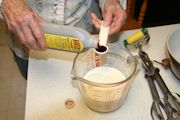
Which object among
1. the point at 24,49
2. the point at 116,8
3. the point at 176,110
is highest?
the point at 116,8

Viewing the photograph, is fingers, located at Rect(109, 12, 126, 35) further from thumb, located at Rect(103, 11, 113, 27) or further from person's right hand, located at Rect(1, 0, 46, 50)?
person's right hand, located at Rect(1, 0, 46, 50)

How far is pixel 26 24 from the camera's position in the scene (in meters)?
0.66

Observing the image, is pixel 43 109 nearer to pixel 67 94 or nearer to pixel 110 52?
pixel 67 94

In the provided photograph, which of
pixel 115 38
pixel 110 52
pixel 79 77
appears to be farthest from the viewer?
pixel 115 38

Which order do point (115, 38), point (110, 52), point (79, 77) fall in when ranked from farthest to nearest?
point (115, 38) → point (110, 52) → point (79, 77)

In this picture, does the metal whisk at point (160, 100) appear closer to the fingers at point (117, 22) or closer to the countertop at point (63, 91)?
the countertop at point (63, 91)

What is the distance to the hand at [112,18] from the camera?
739 millimetres

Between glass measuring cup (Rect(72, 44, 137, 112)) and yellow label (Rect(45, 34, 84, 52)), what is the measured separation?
2cm

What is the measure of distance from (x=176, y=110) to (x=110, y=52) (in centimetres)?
22

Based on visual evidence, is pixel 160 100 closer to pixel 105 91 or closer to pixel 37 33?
pixel 105 91

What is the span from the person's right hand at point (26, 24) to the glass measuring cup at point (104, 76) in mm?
107

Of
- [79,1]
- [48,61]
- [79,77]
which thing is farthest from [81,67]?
[79,1]

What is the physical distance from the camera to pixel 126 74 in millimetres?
670

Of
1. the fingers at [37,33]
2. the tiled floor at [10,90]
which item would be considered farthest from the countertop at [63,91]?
the tiled floor at [10,90]
